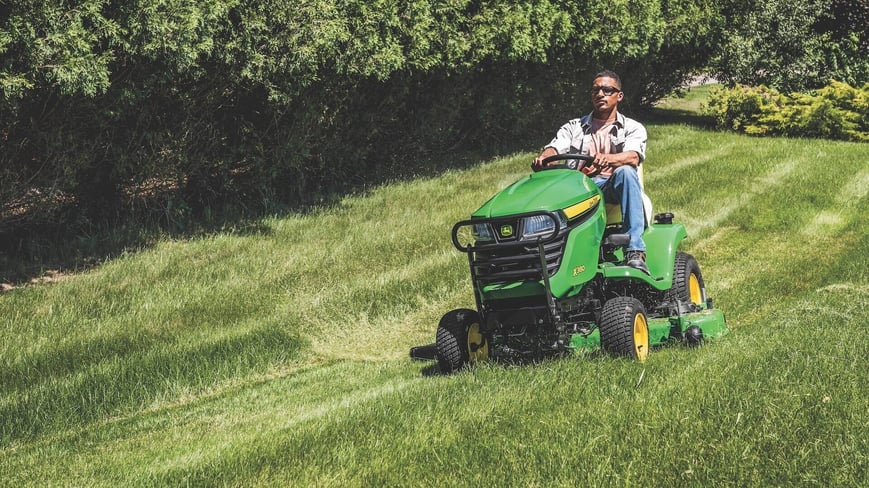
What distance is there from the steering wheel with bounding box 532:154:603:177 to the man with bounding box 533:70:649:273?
0.9 inches

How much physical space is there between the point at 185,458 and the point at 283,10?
668 centimetres

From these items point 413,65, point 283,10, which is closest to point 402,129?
point 413,65

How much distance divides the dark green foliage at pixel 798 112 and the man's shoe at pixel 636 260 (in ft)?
40.2

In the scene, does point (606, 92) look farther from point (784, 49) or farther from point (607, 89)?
point (784, 49)

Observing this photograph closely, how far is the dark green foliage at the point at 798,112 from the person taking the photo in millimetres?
17516

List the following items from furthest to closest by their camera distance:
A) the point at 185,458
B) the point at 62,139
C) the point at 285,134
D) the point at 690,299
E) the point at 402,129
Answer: the point at 402,129 → the point at 285,134 → the point at 62,139 → the point at 690,299 → the point at 185,458

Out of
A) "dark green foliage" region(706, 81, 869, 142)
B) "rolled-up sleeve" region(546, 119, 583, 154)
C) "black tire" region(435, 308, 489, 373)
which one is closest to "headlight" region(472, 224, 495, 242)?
"black tire" region(435, 308, 489, 373)

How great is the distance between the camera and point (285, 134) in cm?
1169

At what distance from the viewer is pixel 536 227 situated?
6035mm

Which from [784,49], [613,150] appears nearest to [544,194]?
[613,150]

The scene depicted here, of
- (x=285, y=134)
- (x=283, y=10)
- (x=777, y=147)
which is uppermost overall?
(x=283, y=10)

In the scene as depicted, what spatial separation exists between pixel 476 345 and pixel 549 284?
89 centimetres

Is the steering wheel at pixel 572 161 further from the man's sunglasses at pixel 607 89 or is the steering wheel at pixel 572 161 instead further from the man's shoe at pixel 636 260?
the man's shoe at pixel 636 260

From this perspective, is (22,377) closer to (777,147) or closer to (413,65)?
(413,65)
